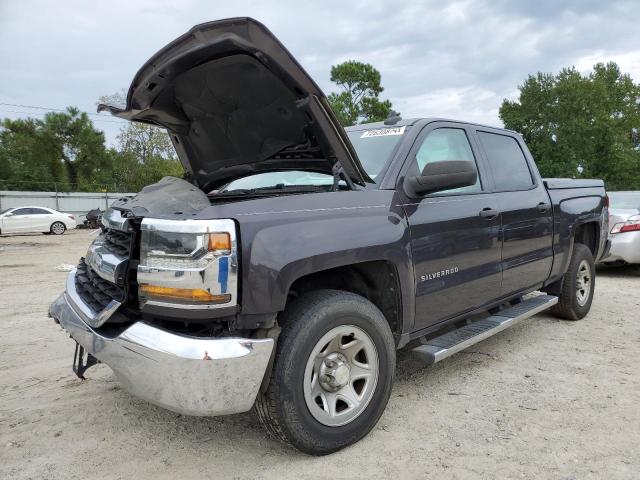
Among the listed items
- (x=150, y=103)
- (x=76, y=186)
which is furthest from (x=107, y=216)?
(x=76, y=186)

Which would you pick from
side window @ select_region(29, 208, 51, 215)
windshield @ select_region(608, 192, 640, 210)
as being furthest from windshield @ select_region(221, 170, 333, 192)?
side window @ select_region(29, 208, 51, 215)

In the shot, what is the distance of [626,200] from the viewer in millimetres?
8766

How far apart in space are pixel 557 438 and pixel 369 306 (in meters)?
1.29

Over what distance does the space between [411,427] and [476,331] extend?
978mm

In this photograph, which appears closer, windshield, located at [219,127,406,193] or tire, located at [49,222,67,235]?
windshield, located at [219,127,406,193]

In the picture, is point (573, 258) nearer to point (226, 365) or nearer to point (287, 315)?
point (287, 315)

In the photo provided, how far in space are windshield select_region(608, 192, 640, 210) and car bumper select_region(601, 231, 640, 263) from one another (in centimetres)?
74

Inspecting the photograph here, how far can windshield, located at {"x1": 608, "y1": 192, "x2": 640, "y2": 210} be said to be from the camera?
8.45m

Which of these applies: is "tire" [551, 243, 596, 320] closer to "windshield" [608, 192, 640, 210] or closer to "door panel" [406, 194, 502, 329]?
"door panel" [406, 194, 502, 329]

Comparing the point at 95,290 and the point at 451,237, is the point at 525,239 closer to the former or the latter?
the point at 451,237

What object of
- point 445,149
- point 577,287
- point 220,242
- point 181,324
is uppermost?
point 445,149

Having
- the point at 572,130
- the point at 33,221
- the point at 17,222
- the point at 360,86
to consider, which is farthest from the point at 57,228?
the point at 572,130

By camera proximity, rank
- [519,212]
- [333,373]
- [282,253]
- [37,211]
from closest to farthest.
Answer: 1. [282,253]
2. [333,373]
3. [519,212]
4. [37,211]

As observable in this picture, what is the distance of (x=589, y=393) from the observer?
131 inches
